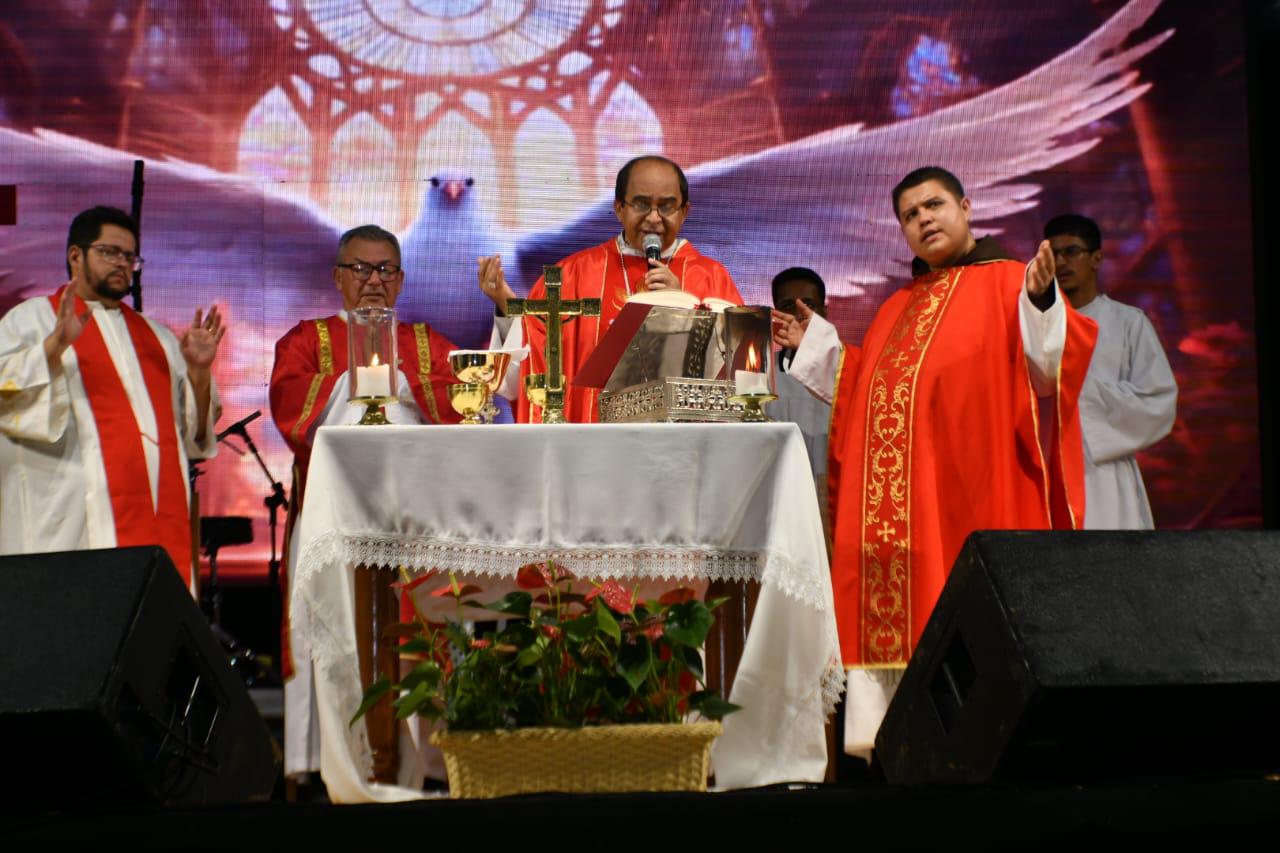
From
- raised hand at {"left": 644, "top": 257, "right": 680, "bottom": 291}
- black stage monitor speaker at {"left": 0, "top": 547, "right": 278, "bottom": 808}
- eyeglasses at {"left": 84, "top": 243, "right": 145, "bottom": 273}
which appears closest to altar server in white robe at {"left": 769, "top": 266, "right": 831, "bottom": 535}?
raised hand at {"left": 644, "top": 257, "right": 680, "bottom": 291}

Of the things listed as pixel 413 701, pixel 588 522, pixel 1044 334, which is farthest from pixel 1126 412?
pixel 413 701

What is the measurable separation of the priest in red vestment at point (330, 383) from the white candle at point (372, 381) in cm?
116

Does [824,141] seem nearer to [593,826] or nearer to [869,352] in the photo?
[869,352]

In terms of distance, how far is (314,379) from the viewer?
16.3 ft

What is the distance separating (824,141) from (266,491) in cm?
294

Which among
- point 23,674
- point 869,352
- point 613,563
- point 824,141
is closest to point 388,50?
point 824,141

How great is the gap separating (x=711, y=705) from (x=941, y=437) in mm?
1900

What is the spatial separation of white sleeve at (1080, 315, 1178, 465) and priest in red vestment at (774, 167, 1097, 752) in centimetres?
147

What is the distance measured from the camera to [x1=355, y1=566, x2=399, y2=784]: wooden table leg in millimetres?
3604

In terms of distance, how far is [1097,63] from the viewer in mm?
6320

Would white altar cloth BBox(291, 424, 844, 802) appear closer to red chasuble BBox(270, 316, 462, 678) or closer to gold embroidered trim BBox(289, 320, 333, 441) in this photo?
red chasuble BBox(270, 316, 462, 678)

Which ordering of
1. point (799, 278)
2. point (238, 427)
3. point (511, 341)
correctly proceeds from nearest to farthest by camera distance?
point (511, 341) → point (238, 427) → point (799, 278)

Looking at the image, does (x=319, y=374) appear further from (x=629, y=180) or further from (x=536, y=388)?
(x=536, y=388)

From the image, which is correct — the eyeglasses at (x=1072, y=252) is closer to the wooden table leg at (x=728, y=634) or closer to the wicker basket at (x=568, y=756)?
the wooden table leg at (x=728, y=634)
